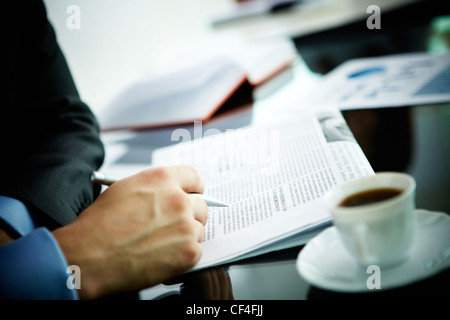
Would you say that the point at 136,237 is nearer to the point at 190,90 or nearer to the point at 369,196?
the point at 369,196

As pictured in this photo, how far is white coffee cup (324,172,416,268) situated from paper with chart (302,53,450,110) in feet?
1.55

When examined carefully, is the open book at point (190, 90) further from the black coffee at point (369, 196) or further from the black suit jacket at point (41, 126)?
the black coffee at point (369, 196)

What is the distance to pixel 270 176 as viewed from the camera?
1.85ft

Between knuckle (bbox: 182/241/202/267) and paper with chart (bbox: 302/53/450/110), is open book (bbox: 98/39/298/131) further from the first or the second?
knuckle (bbox: 182/241/202/267)

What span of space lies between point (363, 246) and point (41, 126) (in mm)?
688

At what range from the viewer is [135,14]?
6.61 feet

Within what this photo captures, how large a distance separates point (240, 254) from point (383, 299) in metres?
0.15

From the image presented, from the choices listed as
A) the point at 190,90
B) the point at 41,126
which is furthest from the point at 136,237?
the point at 190,90

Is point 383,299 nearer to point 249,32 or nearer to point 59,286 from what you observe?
point 59,286

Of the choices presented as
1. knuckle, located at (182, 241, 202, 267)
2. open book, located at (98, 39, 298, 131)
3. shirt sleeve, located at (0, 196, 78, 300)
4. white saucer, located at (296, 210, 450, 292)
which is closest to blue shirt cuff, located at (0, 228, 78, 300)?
shirt sleeve, located at (0, 196, 78, 300)

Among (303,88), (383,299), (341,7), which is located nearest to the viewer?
(383,299)

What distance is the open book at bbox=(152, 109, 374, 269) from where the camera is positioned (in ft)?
1.44
